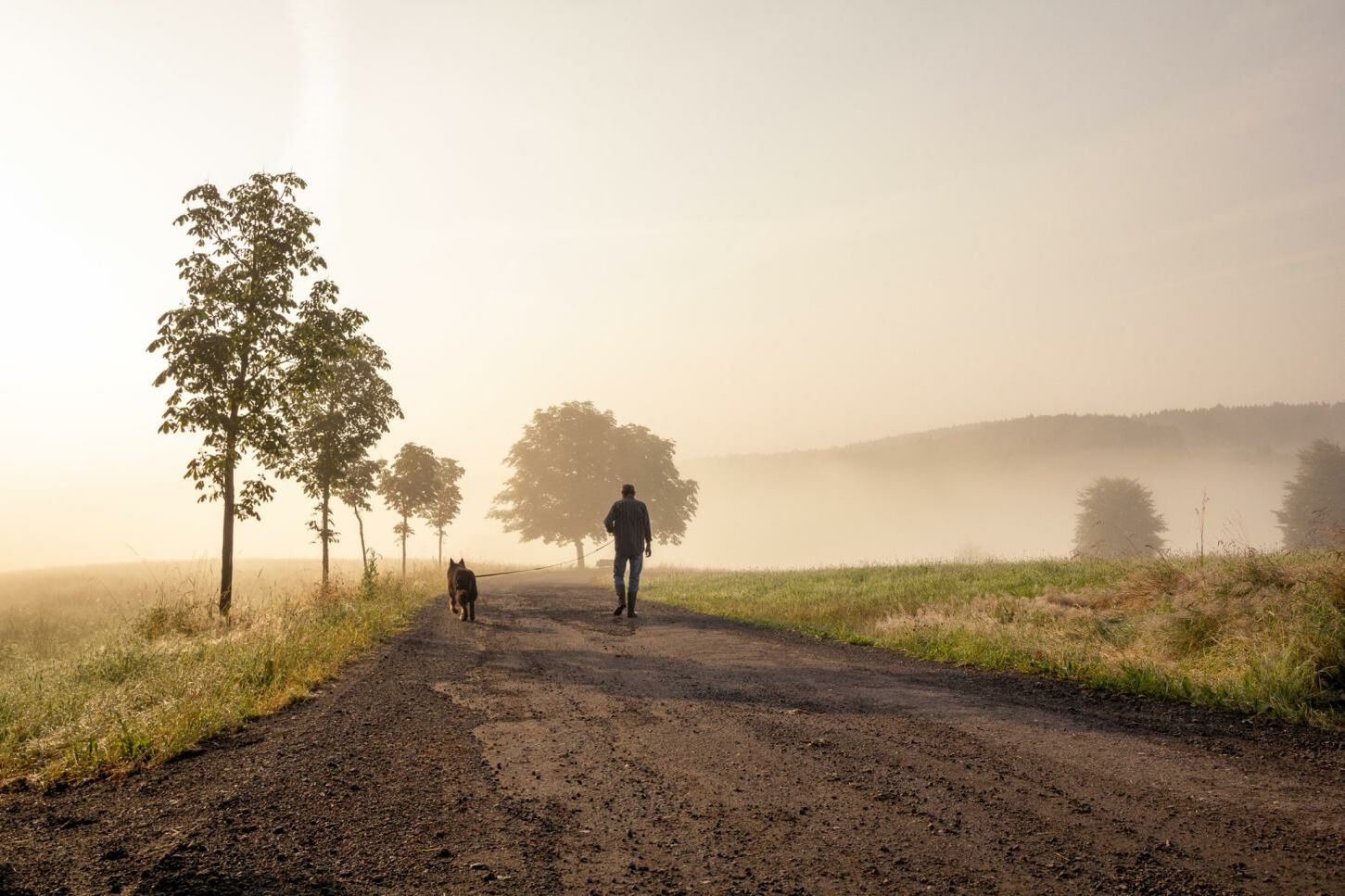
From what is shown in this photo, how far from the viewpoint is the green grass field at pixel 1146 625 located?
630cm

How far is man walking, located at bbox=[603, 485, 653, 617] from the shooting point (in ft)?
48.5

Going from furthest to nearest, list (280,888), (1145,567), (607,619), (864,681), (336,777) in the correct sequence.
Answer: (607,619), (1145,567), (864,681), (336,777), (280,888)

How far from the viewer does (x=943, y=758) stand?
4715mm

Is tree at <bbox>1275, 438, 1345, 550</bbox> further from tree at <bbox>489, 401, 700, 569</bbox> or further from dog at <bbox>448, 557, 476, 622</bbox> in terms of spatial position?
dog at <bbox>448, 557, 476, 622</bbox>

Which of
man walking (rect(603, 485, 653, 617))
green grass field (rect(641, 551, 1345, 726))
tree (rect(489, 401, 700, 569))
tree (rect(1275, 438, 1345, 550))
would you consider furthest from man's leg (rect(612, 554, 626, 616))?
tree (rect(1275, 438, 1345, 550))

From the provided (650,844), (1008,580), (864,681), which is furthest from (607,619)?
(650,844)

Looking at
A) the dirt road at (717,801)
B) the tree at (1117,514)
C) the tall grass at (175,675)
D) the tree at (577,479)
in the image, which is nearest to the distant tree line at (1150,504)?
the tree at (1117,514)

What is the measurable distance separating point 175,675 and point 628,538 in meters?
8.57

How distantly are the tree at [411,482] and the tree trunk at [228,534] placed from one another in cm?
1981

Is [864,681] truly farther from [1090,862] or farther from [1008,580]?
[1008,580]

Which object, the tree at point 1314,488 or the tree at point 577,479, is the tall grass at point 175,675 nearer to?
the tree at point 577,479

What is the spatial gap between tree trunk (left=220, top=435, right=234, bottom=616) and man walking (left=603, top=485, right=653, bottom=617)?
756 centimetres

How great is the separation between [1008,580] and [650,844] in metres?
15.5

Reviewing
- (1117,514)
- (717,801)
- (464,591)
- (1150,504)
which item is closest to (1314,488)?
(1150,504)
